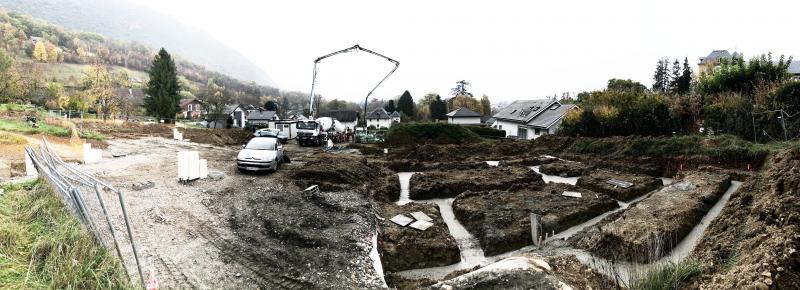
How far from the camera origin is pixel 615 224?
10.6m

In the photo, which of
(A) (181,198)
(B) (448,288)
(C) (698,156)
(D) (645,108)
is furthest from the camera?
(D) (645,108)


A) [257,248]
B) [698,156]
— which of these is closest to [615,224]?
[257,248]

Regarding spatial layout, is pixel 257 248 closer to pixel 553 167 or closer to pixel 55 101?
pixel 553 167

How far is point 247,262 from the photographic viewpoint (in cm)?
718

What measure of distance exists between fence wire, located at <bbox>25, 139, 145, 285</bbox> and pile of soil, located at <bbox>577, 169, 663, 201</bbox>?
1538cm

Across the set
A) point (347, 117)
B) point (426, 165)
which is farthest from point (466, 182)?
point (347, 117)

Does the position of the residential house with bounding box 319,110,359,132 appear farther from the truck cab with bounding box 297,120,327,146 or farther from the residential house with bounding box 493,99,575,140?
the truck cab with bounding box 297,120,327,146

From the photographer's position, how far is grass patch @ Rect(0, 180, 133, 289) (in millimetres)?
4289

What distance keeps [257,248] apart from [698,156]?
72.9 feet

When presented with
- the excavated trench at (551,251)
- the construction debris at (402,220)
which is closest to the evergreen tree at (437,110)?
the excavated trench at (551,251)

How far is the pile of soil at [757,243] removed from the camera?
17.2 feet

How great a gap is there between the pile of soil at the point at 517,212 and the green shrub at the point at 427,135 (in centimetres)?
1819

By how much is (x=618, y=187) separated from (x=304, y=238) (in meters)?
13.0

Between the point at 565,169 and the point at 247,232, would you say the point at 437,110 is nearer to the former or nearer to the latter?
the point at 565,169
